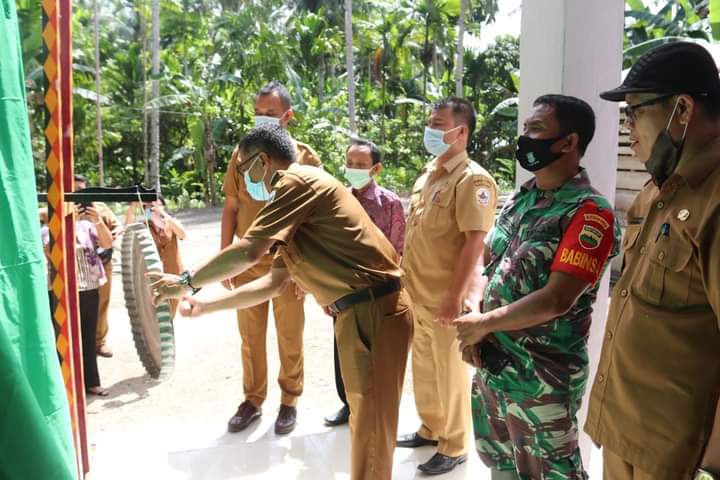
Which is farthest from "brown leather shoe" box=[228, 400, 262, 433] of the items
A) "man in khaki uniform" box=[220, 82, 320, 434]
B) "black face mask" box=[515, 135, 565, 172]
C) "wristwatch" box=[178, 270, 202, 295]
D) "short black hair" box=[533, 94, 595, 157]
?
"short black hair" box=[533, 94, 595, 157]

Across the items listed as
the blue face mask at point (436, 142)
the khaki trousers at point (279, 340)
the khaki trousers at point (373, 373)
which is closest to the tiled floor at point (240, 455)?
the khaki trousers at point (279, 340)

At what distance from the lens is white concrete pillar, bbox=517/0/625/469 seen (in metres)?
2.81

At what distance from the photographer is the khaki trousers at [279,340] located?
4160 millimetres

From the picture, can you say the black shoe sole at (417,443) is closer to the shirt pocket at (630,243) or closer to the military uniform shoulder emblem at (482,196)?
the military uniform shoulder emblem at (482,196)

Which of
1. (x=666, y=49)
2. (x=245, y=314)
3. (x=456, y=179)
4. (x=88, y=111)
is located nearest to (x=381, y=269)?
(x=456, y=179)

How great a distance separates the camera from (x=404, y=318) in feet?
9.25

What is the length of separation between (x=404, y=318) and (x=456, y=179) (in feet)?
2.75

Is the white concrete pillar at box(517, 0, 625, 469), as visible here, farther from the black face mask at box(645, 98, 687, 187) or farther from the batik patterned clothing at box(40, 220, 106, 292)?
the batik patterned clothing at box(40, 220, 106, 292)

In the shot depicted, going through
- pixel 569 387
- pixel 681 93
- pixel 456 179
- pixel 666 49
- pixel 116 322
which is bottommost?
pixel 116 322

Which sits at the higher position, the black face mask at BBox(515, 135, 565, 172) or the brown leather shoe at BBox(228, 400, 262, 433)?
the black face mask at BBox(515, 135, 565, 172)

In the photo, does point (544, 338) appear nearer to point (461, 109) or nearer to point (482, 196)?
point (482, 196)

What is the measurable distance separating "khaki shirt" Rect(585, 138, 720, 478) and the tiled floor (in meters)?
1.77

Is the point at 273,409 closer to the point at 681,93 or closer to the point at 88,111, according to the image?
the point at 681,93

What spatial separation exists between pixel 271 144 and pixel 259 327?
170 cm
